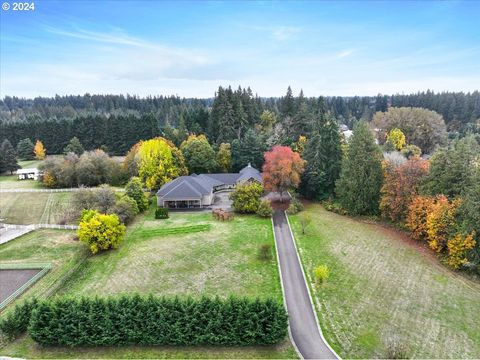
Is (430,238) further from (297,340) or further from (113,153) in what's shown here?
(113,153)

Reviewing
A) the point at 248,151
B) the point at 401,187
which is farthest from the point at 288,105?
the point at 401,187

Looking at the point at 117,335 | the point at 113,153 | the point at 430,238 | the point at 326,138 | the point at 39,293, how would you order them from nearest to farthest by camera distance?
the point at 117,335, the point at 39,293, the point at 430,238, the point at 326,138, the point at 113,153

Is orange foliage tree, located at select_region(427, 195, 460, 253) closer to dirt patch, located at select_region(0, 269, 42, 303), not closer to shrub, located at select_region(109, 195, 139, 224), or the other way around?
shrub, located at select_region(109, 195, 139, 224)

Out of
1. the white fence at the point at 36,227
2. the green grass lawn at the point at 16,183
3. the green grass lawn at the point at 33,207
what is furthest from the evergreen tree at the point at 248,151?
the green grass lawn at the point at 16,183

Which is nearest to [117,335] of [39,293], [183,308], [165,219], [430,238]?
[183,308]

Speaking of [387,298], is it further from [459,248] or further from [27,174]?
[27,174]

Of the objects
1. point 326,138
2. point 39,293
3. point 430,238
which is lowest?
point 39,293

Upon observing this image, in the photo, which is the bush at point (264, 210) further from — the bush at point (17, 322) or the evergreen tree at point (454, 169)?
the bush at point (17, 322)

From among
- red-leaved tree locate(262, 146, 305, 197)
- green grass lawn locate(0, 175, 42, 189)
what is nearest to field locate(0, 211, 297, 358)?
red-leaved tree locate(262, 146, 305, 197)
